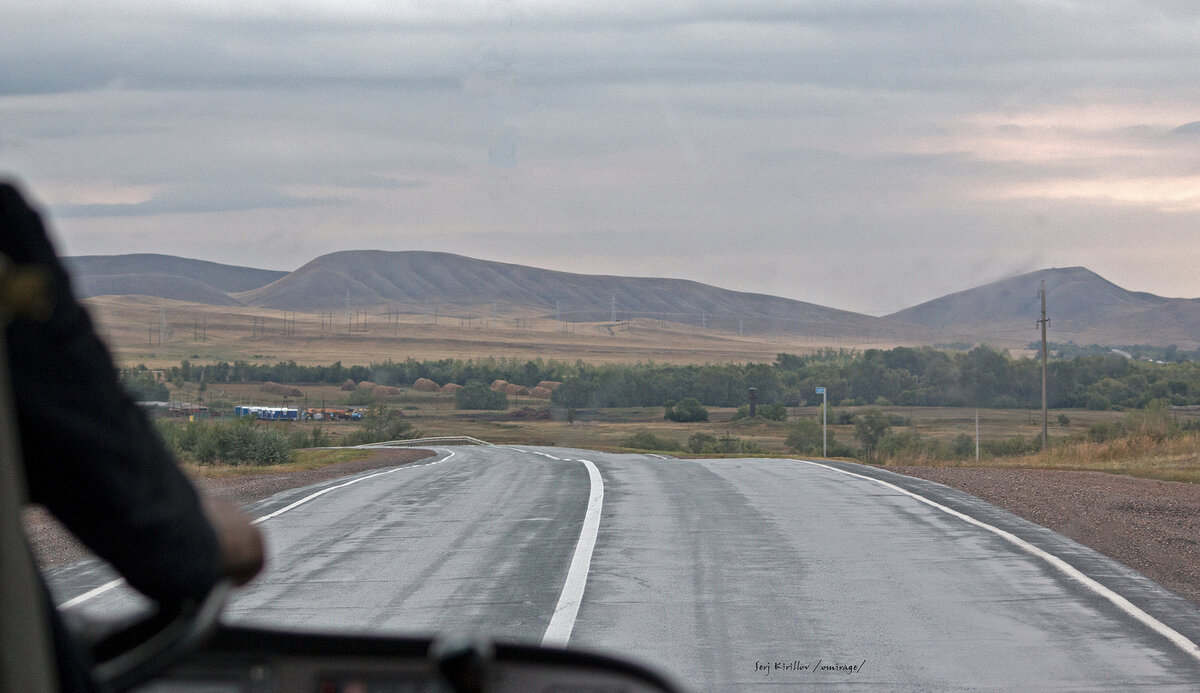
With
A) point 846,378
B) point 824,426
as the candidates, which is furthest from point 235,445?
point 846,378

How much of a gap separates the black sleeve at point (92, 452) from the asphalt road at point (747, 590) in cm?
260

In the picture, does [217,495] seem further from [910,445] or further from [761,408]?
[761,408]

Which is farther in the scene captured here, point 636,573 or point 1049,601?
point 636,573

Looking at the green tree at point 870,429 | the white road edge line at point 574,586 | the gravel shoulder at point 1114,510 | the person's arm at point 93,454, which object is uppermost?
the person's arm at point 93,454

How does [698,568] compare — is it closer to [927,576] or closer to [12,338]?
[927,576]

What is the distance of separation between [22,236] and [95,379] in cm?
18

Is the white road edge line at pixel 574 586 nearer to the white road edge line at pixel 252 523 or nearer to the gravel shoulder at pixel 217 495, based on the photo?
the white road edge line at pixel 252 523

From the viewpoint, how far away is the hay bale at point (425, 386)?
161850 mm

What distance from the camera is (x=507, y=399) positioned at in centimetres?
15250

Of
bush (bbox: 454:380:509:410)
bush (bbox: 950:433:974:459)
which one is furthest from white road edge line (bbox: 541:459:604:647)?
bush (bbox: 454:380:509:410)

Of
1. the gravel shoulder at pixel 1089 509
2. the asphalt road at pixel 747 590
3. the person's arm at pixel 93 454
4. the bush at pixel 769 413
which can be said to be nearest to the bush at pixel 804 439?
the bush at pixel 769 413

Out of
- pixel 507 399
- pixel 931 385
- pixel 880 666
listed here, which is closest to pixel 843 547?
pixel 880 666

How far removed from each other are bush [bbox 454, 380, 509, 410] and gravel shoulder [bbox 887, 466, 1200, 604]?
115752mm

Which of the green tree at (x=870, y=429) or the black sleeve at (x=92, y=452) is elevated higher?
the black sleeve at (x=92, y=452)
